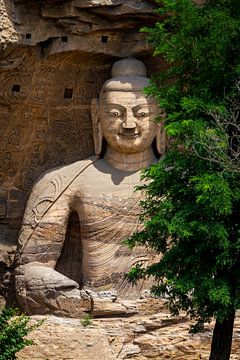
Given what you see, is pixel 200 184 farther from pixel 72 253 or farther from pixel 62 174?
pixel 72 253

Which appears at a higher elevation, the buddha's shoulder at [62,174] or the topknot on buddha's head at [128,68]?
the topknot on buddha's head at [128,68]

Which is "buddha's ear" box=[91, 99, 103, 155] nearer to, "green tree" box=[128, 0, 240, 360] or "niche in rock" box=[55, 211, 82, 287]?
"niche in rock" box=[55, 211, 82, 287]

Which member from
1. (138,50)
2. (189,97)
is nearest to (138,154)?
(138,50)

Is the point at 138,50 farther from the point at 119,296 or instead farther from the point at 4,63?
the point at 119,296

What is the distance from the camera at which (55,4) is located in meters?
18.2

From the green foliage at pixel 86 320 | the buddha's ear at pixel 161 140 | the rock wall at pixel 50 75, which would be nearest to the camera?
the green foliage at pixel 86 320

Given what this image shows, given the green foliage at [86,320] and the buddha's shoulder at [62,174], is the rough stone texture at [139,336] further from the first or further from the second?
the buddha's shoulder at [62,174]

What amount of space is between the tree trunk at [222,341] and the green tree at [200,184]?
1 cm

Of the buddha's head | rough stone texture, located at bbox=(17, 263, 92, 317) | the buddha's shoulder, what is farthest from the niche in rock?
the buddha's head

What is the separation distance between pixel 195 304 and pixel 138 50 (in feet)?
18.8

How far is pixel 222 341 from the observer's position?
47.2 feet

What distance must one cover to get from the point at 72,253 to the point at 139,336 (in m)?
2.17

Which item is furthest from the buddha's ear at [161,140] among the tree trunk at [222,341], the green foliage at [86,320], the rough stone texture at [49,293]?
the tree trunk at [222,341]

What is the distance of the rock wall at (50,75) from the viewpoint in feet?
59.6
